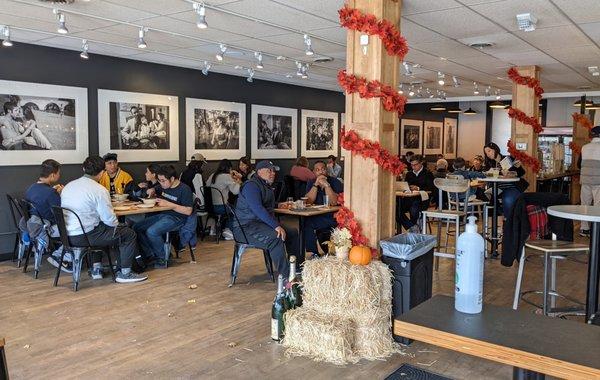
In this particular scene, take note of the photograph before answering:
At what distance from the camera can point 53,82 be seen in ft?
22.4

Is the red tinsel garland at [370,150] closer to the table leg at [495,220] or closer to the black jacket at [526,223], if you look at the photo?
the black jacket at [526,223]

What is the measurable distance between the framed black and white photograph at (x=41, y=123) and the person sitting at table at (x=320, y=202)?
3363 mm

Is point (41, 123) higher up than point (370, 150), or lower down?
higher up

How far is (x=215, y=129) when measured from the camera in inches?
356

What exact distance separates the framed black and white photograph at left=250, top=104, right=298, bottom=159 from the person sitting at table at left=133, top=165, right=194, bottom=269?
369cm

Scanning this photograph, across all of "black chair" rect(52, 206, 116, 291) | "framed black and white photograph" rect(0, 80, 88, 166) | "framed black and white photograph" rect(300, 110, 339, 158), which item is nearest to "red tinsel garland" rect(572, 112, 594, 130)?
"framed black and white photograph" rect(300, 110, 339, 158)

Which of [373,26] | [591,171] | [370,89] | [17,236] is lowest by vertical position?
[17,236]

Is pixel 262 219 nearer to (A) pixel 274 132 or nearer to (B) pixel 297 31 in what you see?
(B) pixel 297 31

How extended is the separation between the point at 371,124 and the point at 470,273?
2404mm

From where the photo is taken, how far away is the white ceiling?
466 cm

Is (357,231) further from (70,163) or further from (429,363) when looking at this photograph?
(70,163)

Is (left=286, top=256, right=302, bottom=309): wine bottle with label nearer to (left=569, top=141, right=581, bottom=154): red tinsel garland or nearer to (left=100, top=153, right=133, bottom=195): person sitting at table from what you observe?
(left=100, top=153, right=133, bottom=195): person sitting at table

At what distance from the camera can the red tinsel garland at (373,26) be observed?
3.88m

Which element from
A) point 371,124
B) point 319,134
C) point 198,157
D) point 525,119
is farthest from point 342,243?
point 319,134
